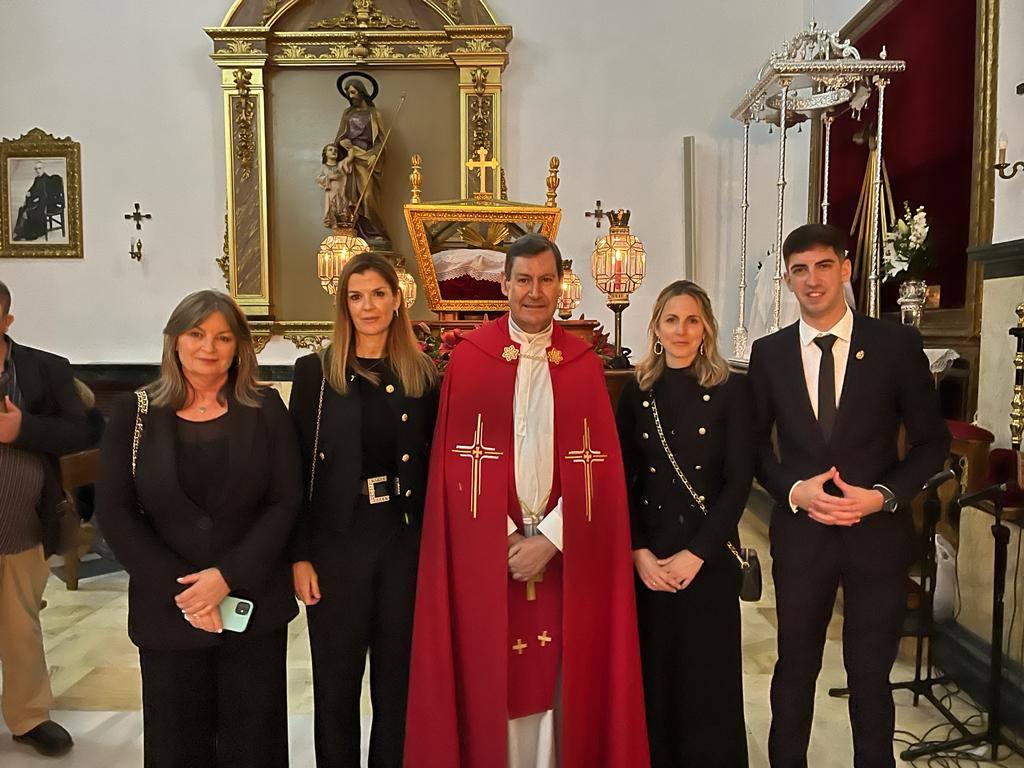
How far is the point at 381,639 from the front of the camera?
246 centimetres

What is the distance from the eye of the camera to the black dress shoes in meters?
3.08

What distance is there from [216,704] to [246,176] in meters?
6.48

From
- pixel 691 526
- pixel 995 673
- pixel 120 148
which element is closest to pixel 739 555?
pixel 691 526

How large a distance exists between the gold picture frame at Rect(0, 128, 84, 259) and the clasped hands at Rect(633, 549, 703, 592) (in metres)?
7.71

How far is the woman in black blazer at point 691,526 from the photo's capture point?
243 centimetres

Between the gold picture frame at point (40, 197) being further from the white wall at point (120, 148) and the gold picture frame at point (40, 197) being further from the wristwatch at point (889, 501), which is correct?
the wristwatch at point (889, 501)

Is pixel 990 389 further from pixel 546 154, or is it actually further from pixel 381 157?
pixel 381 157

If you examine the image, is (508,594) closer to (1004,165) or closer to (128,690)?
(128,690)

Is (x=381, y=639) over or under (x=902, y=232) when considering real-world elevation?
under

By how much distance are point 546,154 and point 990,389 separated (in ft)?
17.2

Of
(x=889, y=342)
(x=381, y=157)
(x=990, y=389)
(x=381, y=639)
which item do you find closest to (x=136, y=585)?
(x=381, y=639)

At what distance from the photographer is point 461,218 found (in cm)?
462

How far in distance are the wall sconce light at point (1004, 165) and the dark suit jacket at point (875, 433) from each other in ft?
6.68

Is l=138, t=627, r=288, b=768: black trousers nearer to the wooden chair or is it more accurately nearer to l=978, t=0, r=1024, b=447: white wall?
the wooden chair
